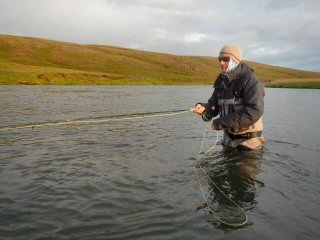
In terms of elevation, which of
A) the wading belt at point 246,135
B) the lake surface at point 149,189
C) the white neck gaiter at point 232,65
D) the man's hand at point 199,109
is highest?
the white neck gaiter at point 232,65

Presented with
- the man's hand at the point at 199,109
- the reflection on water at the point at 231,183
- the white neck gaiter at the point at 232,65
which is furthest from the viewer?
the man's hand at the point at 199,109

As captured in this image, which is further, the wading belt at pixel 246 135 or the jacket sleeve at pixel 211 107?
the jacket sleeve at pixel 211 107

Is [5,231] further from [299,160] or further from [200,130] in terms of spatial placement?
[200,130]

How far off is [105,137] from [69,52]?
129140 mm

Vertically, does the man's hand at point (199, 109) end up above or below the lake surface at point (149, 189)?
above

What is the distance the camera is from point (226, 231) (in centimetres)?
607

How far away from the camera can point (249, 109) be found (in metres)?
9.17

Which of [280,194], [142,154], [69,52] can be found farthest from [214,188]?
[69,52]

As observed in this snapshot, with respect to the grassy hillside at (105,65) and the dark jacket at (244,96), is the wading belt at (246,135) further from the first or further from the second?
the grassy hillside at (105,65)

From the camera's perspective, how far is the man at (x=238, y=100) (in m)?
9.23

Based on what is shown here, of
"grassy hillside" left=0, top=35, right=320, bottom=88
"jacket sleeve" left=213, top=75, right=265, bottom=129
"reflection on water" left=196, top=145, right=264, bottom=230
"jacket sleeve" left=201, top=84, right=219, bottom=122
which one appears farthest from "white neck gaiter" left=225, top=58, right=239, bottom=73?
"grassy hillside" left=0, top=35, right=320, bottom=88

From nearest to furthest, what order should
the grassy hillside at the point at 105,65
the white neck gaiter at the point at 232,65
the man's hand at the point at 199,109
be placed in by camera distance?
the white neck gaiter at the point at 232,65 < the man's hand at the point at 199,109 < the grassy hillside at the point at 105,65

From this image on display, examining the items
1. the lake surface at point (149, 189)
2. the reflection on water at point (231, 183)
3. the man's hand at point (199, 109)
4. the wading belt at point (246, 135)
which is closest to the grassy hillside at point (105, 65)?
the lake surface at point (149, 189)

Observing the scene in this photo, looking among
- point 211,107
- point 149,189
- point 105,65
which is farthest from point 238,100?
point 105,65
